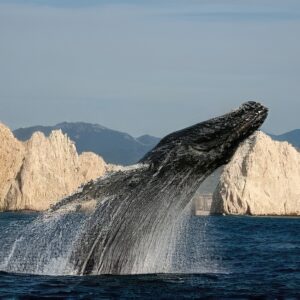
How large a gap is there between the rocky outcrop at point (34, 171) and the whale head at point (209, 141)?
314 ft

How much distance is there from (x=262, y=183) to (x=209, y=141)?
8832cm

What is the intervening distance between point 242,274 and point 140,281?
4.18 metres

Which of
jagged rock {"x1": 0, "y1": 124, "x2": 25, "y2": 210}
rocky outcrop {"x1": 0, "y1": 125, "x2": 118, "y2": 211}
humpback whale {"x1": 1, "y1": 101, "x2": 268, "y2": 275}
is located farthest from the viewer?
jagged rock {"x1": 0, "y1": 124, "x2": 25, "y2": 210}

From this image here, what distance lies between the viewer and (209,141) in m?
14.7

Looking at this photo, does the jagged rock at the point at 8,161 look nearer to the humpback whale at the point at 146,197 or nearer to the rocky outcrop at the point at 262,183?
the rocky outcrop at the point at 262,183

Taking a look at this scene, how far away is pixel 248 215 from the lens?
3903 inches

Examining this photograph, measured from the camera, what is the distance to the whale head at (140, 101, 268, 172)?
47.9 ft

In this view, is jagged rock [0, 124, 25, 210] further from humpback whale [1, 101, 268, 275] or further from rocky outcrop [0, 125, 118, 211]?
humpback whale [1, 101, 268, 275]

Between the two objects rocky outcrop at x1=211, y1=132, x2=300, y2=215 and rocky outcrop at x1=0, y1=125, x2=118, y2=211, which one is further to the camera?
rocky outcrop at x1=0, y1=125, x2=118, y2=211

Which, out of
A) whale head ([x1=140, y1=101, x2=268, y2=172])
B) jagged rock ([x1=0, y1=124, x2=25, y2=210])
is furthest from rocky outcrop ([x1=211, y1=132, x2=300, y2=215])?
whale head ([x1=140, y1=101, x2=268, y2=172])

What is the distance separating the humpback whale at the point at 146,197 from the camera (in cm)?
1459

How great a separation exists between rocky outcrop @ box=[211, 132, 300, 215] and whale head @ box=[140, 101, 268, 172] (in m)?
82.1

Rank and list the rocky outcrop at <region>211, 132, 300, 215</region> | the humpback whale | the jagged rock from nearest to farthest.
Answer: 1. the humpback whale
2. the rocky outcrop at <region>211, 132, 300, 215</region>
3. the jagged rock

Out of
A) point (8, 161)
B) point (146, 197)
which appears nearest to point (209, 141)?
point (146, 197)
